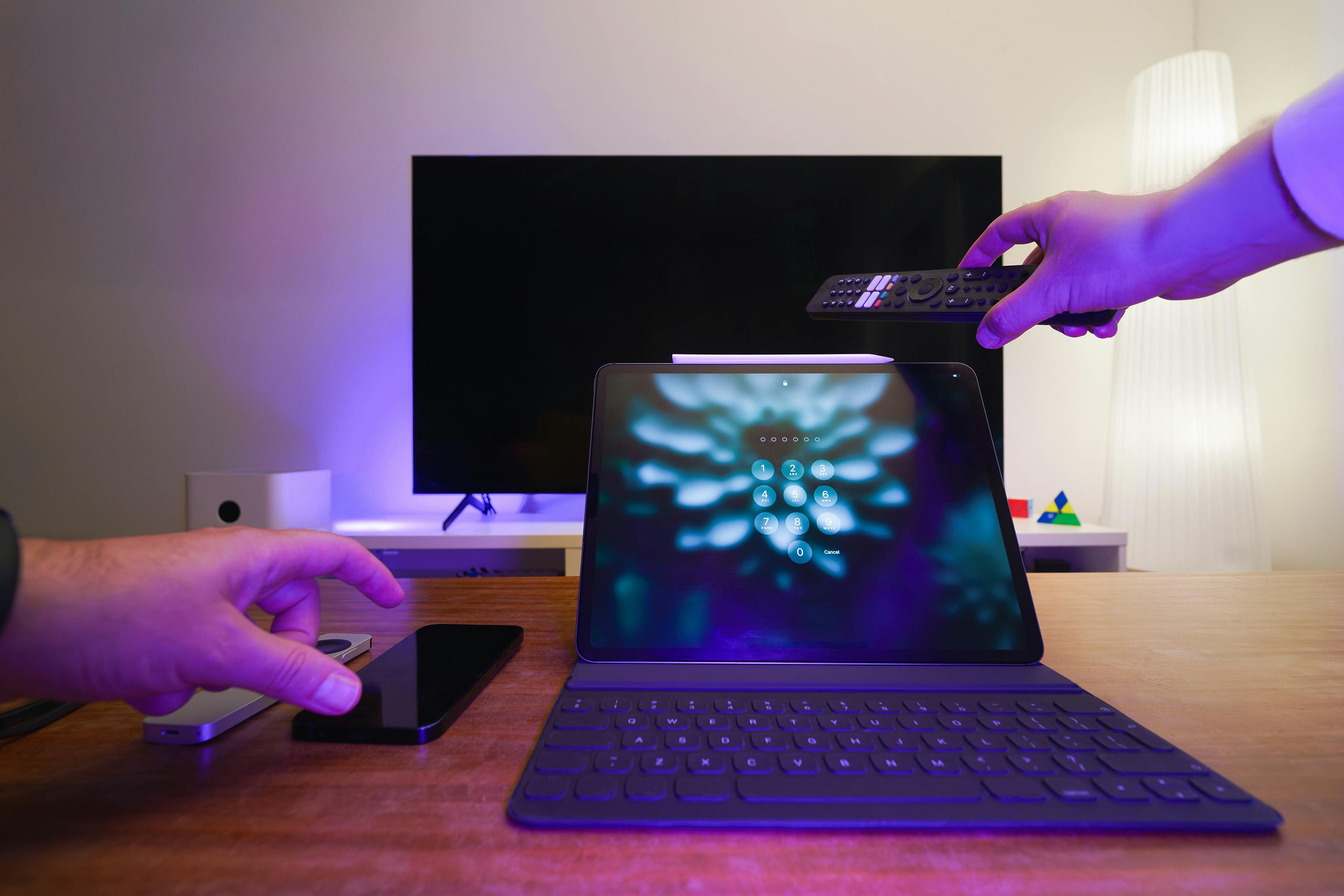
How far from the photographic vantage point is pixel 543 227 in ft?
6.29

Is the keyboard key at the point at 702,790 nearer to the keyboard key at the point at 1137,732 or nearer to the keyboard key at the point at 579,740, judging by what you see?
the keyboard key at the point at 579,740

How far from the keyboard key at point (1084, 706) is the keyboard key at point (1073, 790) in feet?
0.25

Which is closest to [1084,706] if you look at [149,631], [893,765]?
[893,765]

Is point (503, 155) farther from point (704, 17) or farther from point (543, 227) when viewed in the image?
point (704, 17)

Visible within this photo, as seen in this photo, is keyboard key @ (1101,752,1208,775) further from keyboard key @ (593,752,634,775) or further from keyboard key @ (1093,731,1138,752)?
keyboard key @ (593,752,634,775)

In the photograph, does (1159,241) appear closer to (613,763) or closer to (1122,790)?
(1122,790)

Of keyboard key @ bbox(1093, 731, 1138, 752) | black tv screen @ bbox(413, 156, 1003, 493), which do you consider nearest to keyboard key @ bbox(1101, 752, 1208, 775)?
keyboard key @ bbox(1093, 731, 1138, 752)

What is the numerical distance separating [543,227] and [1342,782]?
6.35 ft

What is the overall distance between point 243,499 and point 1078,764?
6.09 ft

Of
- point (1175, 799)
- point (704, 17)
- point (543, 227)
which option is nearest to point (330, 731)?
point (1175, 799)

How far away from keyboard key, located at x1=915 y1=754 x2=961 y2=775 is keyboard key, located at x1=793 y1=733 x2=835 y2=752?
0.04 meters

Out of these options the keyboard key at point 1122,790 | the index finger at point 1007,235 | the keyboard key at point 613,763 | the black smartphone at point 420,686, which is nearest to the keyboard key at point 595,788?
the keyboard key at point 613,763

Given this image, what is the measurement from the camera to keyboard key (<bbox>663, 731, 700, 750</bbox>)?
1.03ft

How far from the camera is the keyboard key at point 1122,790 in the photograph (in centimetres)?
27
